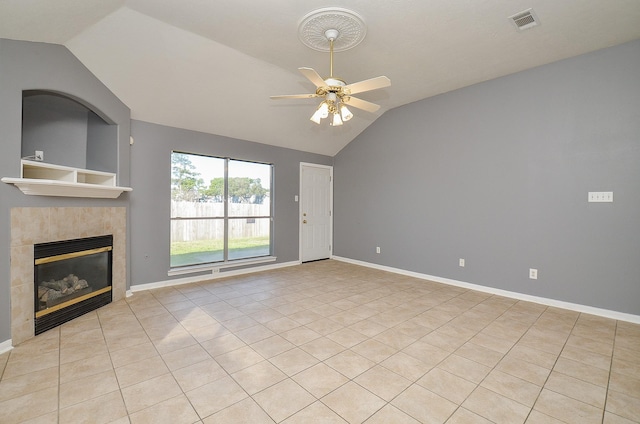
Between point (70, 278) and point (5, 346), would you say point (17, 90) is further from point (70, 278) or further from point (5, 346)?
point (5, 346)

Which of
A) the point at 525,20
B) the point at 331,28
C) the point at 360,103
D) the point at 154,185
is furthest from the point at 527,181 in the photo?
the point at 154,185

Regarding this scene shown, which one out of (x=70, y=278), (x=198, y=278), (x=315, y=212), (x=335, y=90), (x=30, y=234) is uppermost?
(x=335, y=90)

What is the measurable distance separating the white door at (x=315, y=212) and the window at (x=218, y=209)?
2.56 feet

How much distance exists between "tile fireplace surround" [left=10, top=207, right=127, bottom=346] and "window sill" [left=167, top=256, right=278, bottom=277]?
47.4 inches

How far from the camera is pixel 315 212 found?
631cm

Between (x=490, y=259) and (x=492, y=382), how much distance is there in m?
2.50

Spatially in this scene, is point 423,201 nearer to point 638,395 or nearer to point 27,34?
point 638,395

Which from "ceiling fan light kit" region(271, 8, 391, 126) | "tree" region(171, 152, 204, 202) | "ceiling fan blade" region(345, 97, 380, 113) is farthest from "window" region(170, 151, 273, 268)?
"ceiling fan blade" region(345, 97, 380, 113)

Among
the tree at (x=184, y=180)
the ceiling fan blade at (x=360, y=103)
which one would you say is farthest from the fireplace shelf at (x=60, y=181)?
the ceiling fan blade at (x=360, y=103)

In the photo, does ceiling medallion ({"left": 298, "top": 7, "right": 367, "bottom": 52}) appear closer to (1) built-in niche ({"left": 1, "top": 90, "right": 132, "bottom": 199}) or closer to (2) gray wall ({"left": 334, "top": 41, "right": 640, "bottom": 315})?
(2) gray wall ({"left": 334, "top": 41, "right": 640, "bottom": 315})

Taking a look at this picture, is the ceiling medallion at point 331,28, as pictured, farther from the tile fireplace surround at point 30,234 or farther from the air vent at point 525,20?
the tile fireplace surround at point 30,234

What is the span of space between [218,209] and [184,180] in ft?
2.44

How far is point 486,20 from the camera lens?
110 inches

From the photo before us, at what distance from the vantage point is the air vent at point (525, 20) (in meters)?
2.68
